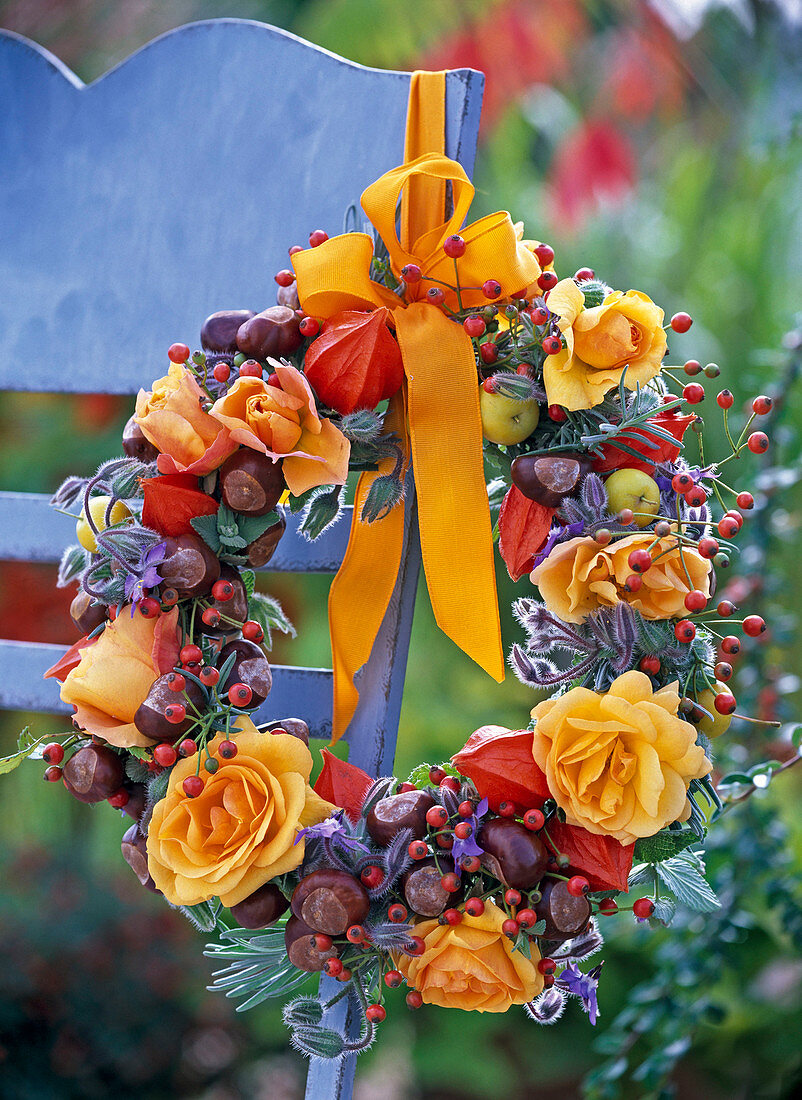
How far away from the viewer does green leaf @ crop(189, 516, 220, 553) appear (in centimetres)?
66

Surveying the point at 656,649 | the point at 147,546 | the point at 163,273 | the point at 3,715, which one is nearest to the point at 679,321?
the point at 656,649

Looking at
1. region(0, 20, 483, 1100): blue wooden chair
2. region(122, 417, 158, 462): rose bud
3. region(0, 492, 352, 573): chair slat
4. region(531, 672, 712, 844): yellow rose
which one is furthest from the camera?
region(0, 492, 352, 573): chair slat

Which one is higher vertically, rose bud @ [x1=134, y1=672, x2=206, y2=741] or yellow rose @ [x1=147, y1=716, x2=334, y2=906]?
rose bud @ [x1=134, y1=672, x2=206, y2=741]

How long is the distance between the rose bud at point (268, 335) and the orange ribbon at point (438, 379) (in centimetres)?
2

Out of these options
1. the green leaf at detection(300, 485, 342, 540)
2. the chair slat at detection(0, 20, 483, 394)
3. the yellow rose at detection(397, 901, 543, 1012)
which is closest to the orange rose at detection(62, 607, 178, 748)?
the green leaf at detection(300, 485, 342, 540)

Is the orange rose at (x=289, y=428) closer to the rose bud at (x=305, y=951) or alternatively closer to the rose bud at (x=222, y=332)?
the rose bud at (x=222, y=332)

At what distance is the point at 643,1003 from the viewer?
99 cm

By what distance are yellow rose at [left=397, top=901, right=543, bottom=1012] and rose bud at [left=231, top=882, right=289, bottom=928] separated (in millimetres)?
93

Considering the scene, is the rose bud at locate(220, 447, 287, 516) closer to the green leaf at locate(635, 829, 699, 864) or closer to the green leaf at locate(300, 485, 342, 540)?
the green leaf at locate(300, 485, 342, 540)

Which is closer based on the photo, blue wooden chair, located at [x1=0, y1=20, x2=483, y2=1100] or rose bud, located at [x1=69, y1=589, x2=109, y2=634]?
rose bud, located at [x1=69, y1=589, x2=109, y2=634]

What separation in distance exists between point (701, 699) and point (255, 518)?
0.32 meters

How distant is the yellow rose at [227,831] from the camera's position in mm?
619

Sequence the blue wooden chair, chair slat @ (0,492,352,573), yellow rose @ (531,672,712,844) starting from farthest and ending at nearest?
chair slat @ (0,492,352,573) < the blue wooden chair < yellow rose @ (531,672,712,844)

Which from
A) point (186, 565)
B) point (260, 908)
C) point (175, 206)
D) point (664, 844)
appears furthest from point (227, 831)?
point (175, 206)
